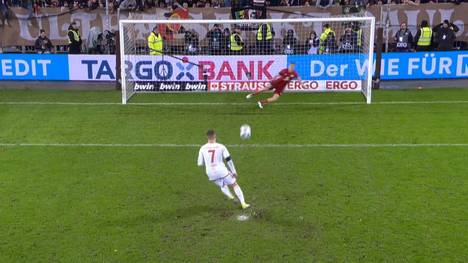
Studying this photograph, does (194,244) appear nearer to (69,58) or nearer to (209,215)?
(209,215)

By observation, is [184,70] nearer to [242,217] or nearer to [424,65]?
[424,65]

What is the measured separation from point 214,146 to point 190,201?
1639mm

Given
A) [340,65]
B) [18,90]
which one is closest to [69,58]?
[18,90]

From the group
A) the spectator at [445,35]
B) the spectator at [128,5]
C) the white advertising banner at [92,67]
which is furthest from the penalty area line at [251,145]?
the spectator at [128,5]

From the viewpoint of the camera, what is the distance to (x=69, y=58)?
80.8ft

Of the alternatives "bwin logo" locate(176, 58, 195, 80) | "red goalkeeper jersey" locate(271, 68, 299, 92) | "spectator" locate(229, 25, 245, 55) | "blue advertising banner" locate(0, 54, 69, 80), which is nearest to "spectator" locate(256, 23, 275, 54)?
"spectator" locate(229, 25, 245, 55)

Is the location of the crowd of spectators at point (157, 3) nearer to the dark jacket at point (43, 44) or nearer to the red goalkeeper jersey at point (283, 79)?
the dark jacket at point (43, 44)

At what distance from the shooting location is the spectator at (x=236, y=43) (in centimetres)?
2323

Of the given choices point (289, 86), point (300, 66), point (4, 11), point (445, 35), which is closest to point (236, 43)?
point (300, 66)

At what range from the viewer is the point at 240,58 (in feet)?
73.7

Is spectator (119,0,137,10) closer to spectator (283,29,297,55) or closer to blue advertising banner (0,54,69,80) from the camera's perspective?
blue advertising banner (0,54,69,80)

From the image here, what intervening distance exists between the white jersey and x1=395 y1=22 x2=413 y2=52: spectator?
55.7ft

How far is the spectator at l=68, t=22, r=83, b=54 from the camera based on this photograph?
2573cm

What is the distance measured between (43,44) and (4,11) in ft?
8.43
